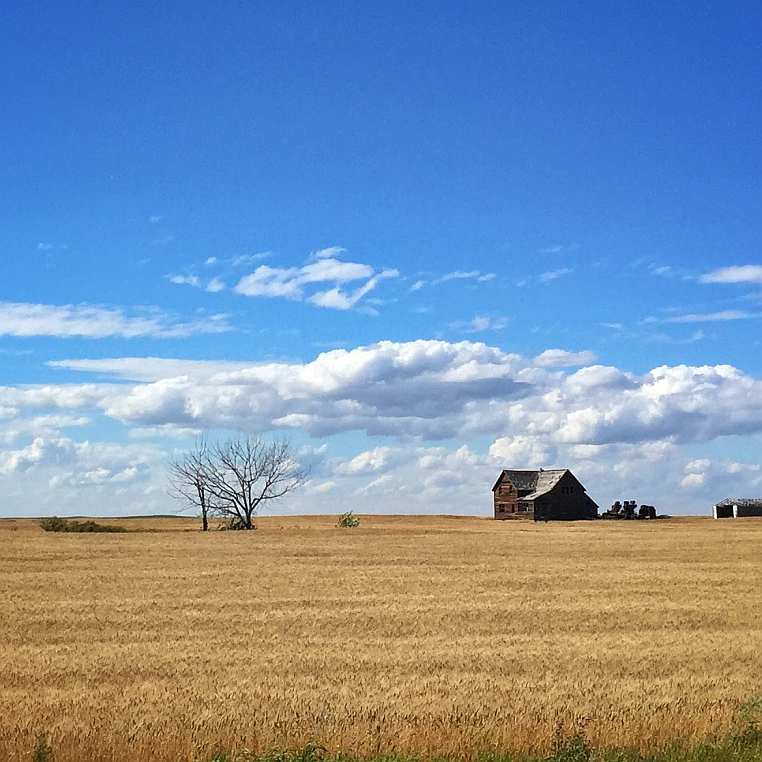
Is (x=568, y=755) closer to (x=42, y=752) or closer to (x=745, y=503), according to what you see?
(x=42, y=752)

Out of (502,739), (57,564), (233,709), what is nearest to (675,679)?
(502,739)

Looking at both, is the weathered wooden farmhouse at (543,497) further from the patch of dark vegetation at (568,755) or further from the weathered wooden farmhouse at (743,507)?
the patch of dark vegetation at (568,755)

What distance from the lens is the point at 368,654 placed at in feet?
70.0

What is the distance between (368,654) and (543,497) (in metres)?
102

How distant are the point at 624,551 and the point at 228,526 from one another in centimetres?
4849

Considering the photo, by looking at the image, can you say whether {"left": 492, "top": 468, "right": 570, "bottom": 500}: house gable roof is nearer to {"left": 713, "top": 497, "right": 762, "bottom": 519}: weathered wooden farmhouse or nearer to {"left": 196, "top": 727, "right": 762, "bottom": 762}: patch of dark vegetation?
{"left": 713, "top": 497, "right": 762, "bottom": 519}: weathered wooden farmhouse

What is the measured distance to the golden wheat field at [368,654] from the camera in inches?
553

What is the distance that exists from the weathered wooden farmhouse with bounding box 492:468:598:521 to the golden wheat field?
242ft

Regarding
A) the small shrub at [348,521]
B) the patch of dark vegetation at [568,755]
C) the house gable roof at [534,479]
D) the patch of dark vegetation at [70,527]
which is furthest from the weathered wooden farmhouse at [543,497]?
the patch of dark vegetation at [568,755]

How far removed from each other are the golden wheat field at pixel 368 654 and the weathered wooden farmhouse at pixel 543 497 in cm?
7391

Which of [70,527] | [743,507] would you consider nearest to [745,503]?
[743,507]

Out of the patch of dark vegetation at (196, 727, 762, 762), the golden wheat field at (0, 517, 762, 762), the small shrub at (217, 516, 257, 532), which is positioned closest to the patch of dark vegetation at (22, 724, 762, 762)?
the patch of dark vegetation at (196, 727, 762, 762)

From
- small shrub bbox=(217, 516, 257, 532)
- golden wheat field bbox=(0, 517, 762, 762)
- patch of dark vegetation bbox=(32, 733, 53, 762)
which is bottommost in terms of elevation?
golden wheat field bbox=(0, 517, 762, 762)

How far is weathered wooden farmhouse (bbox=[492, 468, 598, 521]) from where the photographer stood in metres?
121
